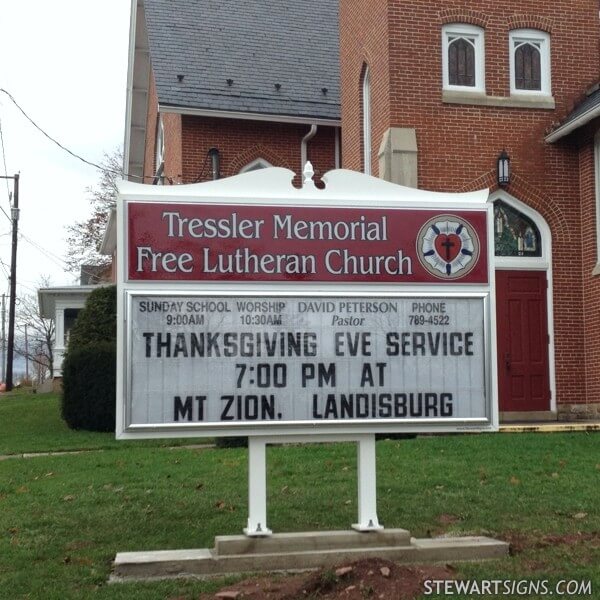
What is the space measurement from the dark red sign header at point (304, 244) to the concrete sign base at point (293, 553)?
1875 mm

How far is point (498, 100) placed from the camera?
1675 cm

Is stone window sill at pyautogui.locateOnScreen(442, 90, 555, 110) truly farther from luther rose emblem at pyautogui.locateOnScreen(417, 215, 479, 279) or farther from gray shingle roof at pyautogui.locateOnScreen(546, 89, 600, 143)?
luther rose emblem at pyautogui.locateOnScreen(417, 215, 479, 279)

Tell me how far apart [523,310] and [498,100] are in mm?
3613

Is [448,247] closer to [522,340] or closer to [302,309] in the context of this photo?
[302,309]

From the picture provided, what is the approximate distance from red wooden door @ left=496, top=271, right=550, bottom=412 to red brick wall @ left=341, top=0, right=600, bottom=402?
269 mm

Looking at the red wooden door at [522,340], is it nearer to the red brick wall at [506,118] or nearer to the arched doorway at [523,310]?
the arched doorway at [523,310]

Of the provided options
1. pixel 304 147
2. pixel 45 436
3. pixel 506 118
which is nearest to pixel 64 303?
pixel 304 147

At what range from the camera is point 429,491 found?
Result: 9266 millimetres

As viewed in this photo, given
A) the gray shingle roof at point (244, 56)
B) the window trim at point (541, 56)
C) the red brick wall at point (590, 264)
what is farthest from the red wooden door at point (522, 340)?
the gray shingle roof at point (244, 56)

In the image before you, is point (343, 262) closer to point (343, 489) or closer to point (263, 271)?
point (263, 271)

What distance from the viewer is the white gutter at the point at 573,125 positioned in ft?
51.0

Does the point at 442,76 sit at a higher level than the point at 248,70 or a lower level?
lower

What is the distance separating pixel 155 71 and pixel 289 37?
4.54m

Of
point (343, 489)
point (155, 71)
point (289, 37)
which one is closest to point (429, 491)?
point (343, 489)
